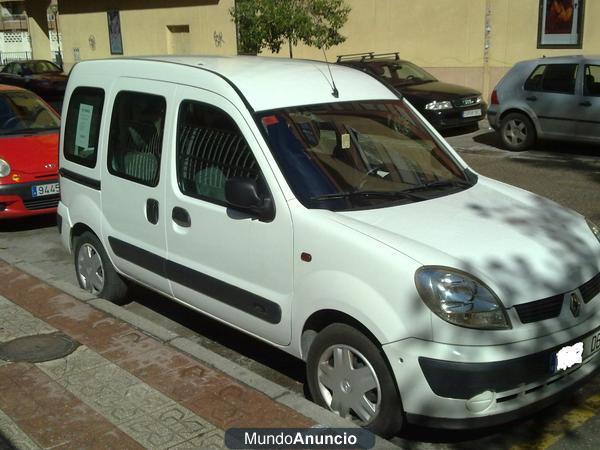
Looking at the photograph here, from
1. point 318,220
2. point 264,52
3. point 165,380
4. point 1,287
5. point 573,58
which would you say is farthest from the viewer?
point 264,52

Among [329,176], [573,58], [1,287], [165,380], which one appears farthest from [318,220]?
[573,58]

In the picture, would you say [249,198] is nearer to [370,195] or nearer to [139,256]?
[370,195]

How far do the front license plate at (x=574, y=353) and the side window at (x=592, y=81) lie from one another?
865 cm

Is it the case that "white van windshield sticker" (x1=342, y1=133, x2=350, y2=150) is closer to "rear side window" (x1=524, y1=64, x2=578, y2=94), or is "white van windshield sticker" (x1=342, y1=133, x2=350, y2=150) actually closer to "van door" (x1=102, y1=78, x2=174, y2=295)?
"van door" (x1=102, y1=78, x2=174, y2=295)

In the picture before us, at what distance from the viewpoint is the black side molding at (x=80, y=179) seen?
219 inches

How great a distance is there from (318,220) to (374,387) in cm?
89

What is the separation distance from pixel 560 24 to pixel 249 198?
45.5 feet

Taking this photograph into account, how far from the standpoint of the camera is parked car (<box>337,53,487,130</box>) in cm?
1401

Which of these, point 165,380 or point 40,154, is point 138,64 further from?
point 40,154

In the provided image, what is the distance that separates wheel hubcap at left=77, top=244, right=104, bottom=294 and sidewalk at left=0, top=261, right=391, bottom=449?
0.87 meters

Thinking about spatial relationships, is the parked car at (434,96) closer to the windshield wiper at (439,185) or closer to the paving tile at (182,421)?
the windshield wiper at (439,185)

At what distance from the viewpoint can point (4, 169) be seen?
834 cm

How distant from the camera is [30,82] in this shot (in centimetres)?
2228

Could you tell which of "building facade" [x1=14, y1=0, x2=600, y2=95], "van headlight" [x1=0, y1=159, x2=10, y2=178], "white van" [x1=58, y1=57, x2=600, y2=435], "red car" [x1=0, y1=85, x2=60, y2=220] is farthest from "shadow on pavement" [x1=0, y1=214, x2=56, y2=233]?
"building facade" [x1=14, y1=0, x2=600, y2=95]
